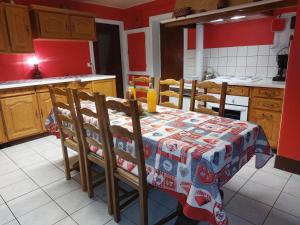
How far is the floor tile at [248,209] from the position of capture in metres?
1.56

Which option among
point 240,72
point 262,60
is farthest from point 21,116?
point 262,60

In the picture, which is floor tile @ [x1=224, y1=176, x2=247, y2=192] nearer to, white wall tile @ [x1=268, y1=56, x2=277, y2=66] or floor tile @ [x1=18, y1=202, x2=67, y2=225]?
floor tile @ [x1=18, y1=202, x2=67, y2=225]

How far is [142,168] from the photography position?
122 cm

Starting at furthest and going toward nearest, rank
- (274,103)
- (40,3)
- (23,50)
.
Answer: (40,3)
(23,50)
(274,103)

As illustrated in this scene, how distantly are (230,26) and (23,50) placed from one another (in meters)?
3.09

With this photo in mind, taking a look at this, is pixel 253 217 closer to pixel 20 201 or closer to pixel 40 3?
pixel 20 201

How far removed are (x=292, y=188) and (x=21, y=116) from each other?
3.39m

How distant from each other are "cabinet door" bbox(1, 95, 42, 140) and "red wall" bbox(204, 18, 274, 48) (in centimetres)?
288

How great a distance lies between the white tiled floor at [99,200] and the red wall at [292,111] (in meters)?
0.26

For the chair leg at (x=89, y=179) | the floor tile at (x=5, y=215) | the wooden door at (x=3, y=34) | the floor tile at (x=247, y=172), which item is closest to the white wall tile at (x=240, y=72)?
the floor tile at (x=247, y=172)

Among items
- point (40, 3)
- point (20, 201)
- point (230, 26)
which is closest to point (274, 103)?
point (230, 26)

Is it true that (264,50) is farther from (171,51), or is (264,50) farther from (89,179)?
(89,179)

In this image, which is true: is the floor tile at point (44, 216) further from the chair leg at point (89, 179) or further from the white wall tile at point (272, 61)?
the white wall tile at point (272, 61)

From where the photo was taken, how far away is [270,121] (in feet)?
8.18
